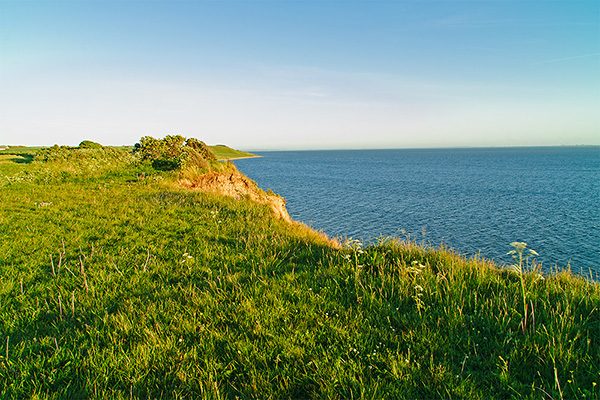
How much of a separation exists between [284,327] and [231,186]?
55.9 feet

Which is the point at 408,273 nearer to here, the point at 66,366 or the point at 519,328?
the point at 519,328

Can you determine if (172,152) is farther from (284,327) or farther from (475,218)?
(475,218)

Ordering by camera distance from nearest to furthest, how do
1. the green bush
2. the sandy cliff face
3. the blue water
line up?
1. the sandy cliff face
2. the green bush
3. the blue water

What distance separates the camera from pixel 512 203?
3881 cm

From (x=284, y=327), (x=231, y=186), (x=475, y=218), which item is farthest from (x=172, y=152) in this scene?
(x=475, y=218)

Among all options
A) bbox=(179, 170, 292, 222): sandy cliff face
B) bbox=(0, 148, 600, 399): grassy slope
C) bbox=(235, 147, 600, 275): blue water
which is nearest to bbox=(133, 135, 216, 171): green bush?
bbox=(179, 170, 292, 222): sandy cliff face

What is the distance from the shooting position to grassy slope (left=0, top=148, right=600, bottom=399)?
9.23 ft

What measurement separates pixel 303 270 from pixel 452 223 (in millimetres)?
28231

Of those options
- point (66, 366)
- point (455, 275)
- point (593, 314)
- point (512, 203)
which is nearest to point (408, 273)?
point (455, 275)

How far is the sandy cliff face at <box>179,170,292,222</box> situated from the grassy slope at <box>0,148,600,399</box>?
459 inches

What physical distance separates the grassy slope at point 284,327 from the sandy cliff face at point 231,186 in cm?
1166

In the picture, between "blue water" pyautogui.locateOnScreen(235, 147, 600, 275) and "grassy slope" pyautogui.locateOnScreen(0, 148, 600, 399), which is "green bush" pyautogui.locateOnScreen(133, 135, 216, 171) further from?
"grassy slope" pyautogui.locateOnScreen(0, 148, 600, 399)

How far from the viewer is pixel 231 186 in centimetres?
1989

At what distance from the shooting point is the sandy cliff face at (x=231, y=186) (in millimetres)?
18109
